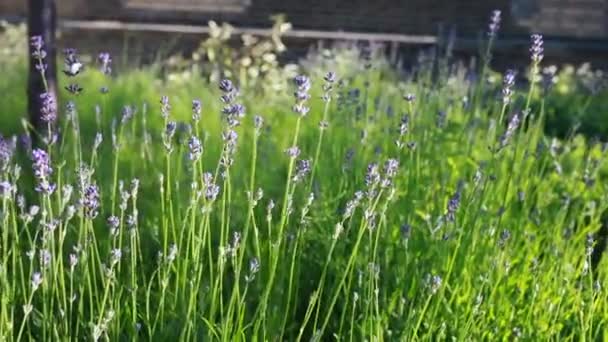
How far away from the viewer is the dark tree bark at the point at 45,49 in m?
4.82

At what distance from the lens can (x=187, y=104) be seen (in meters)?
6.30

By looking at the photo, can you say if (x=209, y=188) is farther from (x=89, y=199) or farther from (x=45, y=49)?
(x=45, y=49)

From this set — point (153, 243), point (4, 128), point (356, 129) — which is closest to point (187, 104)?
point (4, 128)

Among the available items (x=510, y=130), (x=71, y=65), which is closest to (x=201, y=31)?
(x=510, y=130)

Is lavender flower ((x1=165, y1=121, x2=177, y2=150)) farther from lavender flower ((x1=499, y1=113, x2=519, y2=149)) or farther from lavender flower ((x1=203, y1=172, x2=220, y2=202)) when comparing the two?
lavender flower ((x1=499, y1=113, x2=519, y2=149))

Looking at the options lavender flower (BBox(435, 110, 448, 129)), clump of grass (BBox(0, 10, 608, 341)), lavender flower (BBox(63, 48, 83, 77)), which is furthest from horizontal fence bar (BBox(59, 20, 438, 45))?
lavender flower (BBox(63, 48, 83, 77))

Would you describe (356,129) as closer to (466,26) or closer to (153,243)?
(153,243)

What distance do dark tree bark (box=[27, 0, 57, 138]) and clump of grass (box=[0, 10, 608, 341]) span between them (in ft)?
0.87

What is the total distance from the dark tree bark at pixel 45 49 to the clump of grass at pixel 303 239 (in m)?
0.27

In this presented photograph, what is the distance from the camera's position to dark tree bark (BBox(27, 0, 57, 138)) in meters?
4.82

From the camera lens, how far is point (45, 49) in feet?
15.8

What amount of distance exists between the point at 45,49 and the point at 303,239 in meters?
2.44

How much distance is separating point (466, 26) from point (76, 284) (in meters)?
11.1

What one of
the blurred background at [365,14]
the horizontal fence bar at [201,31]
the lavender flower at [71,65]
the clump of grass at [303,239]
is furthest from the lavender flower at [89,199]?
the blurred background at [365,14]
